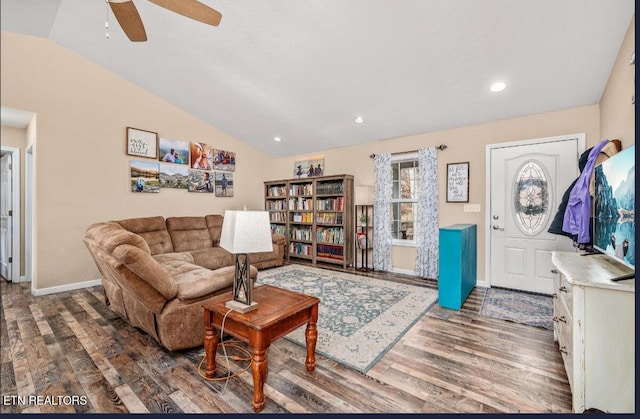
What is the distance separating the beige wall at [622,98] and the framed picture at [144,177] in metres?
5.60

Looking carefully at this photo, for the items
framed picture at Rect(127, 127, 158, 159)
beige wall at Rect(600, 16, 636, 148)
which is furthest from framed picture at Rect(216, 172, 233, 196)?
beige wall at Rect(600, 16, 636, 148)

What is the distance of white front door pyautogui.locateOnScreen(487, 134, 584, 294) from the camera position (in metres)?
3.42

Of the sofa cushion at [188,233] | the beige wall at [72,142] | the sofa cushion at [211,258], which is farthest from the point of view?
the sofa cushion at [188,233]

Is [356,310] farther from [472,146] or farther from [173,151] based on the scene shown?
[173,151]

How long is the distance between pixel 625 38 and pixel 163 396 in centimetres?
431

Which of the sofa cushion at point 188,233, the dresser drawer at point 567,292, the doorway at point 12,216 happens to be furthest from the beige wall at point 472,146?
the doorway at point 12,216

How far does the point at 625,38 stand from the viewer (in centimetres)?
222

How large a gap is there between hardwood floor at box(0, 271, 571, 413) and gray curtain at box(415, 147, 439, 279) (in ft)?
5.57

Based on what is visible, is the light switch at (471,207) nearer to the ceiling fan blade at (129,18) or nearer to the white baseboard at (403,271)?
the white baseboard at (403,271)

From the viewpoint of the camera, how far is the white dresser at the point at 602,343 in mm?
1298

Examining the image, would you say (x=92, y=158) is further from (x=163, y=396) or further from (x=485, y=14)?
(x=485, y=14)

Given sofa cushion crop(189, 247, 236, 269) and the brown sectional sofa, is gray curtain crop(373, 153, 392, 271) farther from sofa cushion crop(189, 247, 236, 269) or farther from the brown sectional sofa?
the brown sectional sofa

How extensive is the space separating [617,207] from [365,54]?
8.08ft

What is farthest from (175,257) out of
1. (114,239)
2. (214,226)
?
(114,239)
